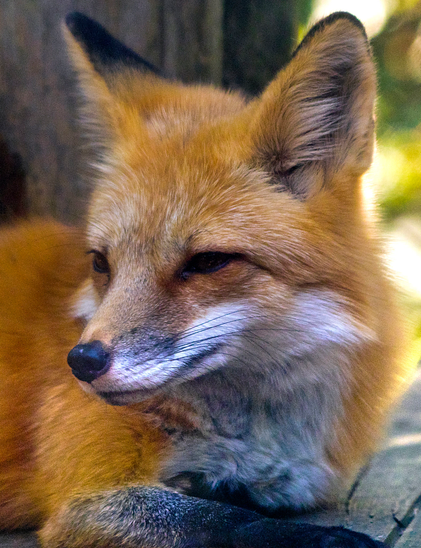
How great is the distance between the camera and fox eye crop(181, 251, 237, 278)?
73.1 inches

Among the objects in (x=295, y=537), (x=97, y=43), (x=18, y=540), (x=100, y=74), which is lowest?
(x=18, y=540)

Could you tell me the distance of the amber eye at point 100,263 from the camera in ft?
7.09

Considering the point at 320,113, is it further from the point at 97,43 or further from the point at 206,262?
the point at 97,43

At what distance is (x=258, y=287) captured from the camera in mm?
1856

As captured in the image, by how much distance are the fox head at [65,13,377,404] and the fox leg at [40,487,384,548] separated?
0.36 metres

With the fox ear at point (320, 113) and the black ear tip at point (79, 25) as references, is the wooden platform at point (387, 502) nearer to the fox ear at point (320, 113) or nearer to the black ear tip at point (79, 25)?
the fox ear at point (320, 113)

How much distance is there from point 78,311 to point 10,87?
1.82m

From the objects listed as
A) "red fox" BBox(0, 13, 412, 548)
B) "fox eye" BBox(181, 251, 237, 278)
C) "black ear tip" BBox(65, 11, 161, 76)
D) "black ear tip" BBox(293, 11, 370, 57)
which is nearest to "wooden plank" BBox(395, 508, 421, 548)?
"red fox" BBox(0, 13, 412, 548)

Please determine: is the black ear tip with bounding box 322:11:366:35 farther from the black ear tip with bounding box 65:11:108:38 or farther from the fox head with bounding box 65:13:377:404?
the black ear tip with bounding box 65:11:108:38

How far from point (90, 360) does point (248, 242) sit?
0.64 meters

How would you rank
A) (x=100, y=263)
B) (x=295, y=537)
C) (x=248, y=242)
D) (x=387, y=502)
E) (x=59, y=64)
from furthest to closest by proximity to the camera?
(x=59, y=64)
(x=387, y=502)
(x=100, y=263)
(x=248, y=242)
(x=295, y=537)

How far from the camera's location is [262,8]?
3867 mm

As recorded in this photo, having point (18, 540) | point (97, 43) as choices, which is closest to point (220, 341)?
point (18, 540)

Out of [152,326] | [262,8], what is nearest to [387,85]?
[262,8]
